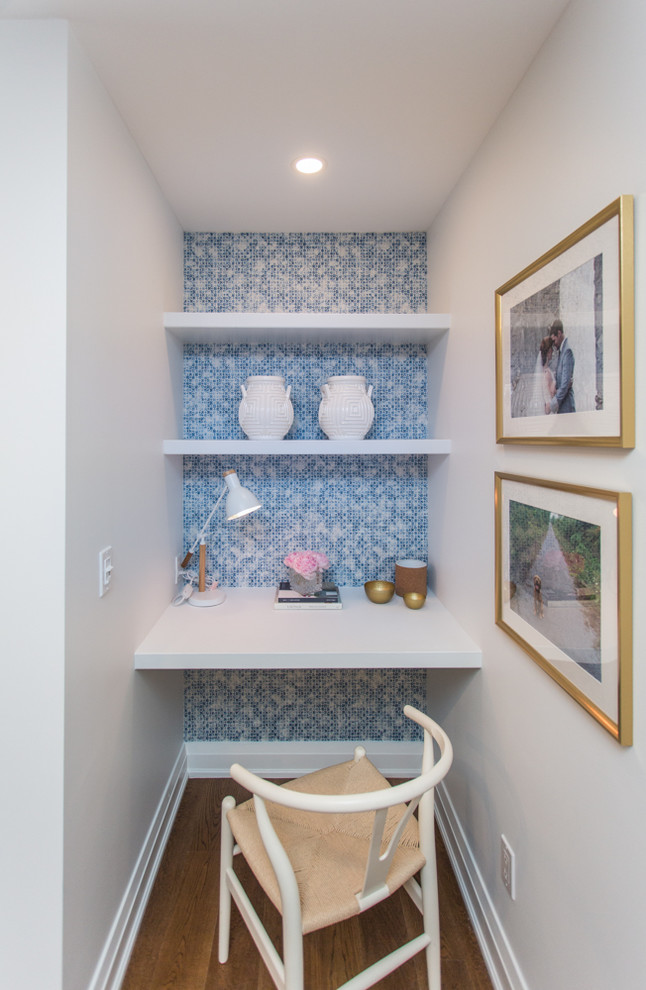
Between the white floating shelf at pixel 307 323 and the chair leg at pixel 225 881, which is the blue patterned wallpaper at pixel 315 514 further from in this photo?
the chair leg at pixel 225 881

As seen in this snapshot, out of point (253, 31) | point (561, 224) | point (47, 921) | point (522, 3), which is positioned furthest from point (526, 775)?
point (253, 31)

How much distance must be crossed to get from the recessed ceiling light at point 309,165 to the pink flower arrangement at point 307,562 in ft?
4.32

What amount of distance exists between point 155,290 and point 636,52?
4.63ft

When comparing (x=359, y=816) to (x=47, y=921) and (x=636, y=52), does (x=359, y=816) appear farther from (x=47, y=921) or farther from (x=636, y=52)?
(x=636, y=52)

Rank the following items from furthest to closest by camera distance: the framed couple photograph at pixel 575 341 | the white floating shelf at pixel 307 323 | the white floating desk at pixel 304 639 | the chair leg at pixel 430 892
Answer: the white floating shelf at pixel 307 323
the white floating desk at pixel 304 639
the chair leg at pixel 430 892
the framed couple photograph at pixel 575 341

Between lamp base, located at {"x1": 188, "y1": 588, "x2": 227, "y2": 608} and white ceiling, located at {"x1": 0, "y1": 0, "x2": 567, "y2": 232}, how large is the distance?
1.46 meters

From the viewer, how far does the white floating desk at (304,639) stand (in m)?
1.57

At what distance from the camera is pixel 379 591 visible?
204cm

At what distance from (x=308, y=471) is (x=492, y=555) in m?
0.98

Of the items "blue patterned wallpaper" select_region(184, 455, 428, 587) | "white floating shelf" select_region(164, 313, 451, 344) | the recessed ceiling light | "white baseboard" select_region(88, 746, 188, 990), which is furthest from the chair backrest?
the recessed ceiling light

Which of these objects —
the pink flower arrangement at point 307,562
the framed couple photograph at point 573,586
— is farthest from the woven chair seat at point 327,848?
the pink flower arrangement at point 307,562

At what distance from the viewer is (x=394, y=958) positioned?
117cm

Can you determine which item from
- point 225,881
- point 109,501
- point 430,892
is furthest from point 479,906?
point 109,501

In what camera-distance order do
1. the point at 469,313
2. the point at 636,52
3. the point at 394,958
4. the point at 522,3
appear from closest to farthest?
the point at 636,52, the point at 522,3, the point at 394,958, the point at 469,313
